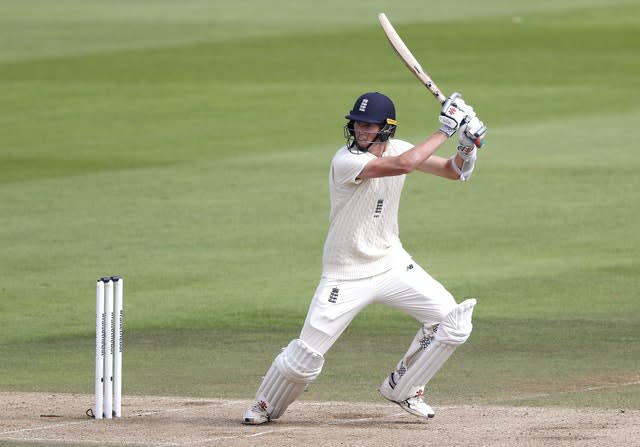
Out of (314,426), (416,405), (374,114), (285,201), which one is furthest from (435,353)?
(285,201)

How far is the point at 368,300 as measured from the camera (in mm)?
9500

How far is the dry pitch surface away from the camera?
352 inches

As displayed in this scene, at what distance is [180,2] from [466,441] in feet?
137

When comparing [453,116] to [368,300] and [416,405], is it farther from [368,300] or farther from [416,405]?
[416,405]

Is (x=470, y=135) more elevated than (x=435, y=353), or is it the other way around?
(x=470, y=135)

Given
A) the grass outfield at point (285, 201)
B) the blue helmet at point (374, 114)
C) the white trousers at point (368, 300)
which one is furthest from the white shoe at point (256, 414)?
the blue helmet at point (374, 114)

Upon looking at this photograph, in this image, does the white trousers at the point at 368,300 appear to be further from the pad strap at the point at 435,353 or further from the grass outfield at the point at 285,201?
the grass outfield at the point at 285,201

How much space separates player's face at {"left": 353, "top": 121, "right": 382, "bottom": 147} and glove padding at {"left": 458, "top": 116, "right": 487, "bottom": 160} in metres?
0.50

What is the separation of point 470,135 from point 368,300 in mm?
1132

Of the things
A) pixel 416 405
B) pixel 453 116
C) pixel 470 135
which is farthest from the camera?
pixel 416 405

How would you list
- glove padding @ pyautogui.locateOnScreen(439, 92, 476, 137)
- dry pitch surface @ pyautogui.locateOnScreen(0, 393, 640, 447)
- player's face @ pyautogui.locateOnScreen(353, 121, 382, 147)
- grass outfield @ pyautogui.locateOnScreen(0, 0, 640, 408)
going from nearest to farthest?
dry pitch surface @ pyautogui.locateOnScreen(0, 393, 640, 447), glove padding @ pyautogui.locateOnScreen(439, 92, 476, 137), player's face @ pyautogui.locateOnScreen(353, 121, 382, 147), grass outfield @ pyautogui.locateOnScreen(0, 0, 640, 408)

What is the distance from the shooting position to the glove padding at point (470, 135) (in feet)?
30.9

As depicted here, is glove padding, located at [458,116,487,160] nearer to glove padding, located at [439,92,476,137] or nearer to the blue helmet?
glove padding, located at [439,92,476,137]

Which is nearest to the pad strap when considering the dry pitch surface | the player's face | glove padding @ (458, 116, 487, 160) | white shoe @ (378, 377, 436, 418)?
white shoe @ (378, 377, 436, 418)
